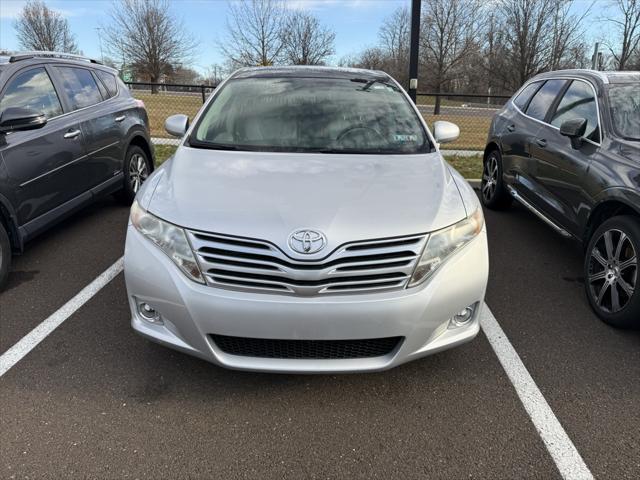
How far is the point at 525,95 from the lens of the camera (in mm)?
5562

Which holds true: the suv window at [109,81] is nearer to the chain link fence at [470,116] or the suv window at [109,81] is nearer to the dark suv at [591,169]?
the dark suv at [591,169]

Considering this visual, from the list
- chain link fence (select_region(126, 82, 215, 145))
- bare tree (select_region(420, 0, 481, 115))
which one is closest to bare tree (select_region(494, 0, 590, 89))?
bare tree (select_region(420, 0, 481, 115))

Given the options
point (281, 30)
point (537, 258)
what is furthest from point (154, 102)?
point (537, 258)

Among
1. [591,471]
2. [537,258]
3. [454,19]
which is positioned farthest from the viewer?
[454,19]

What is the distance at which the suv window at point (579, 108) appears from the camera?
155 inches

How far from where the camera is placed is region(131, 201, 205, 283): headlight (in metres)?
2.37

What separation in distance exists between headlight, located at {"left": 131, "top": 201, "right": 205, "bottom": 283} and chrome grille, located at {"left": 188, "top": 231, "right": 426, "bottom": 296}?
47 millimetres

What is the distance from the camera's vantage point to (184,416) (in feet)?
8.26

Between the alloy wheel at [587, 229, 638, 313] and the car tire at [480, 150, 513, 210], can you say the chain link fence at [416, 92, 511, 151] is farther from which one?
the alloy wheel at [587, 229, 638, 313]

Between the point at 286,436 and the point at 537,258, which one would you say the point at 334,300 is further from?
the point at 537,258

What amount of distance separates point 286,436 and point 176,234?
1118 mm

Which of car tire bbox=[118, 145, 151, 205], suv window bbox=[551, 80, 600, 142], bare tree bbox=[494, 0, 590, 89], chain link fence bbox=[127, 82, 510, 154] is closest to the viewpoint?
suv window bbox=[551, 80, 600, 142]

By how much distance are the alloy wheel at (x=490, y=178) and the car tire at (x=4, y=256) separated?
5019 millimetres

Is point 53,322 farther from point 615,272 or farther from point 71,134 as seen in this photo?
point 615,272
